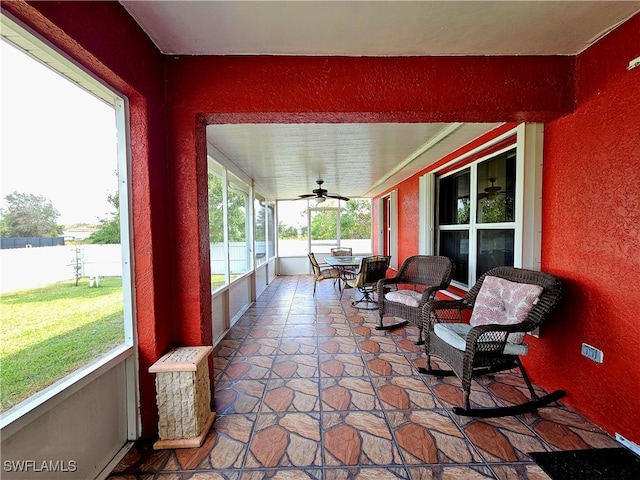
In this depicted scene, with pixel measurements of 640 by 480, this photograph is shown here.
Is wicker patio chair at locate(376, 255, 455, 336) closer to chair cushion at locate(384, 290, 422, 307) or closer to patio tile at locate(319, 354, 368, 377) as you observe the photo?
chair cushion at locate(384, 290, 422, 307)

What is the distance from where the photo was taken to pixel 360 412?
1.86 meters

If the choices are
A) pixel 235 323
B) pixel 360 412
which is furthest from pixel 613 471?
pixel 235 323

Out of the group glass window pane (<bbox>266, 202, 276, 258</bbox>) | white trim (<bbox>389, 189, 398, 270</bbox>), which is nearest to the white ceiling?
white trim (<bbox>389, 189, 398, 270</bbox>)

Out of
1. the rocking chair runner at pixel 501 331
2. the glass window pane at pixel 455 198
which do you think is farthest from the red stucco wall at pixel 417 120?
the glass window pane at pixel 455 198

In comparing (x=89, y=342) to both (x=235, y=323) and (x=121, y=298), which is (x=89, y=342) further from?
(x=235, y=323)

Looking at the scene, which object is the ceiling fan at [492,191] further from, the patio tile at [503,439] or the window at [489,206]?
the patio tile at [503,439]

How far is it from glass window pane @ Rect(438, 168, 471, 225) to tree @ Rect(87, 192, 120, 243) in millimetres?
3427

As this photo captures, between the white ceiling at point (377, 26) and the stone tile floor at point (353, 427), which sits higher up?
the white ceiling at point (377, 26)

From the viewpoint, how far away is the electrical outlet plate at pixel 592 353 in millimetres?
1658

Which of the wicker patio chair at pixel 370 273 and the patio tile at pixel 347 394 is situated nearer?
the patio tile at pixel 347 394

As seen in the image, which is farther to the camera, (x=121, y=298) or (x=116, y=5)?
(x=121, y=298)

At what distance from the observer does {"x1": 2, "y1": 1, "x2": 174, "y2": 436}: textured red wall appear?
4.11ft

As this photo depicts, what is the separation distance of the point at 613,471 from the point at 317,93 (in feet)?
8.76

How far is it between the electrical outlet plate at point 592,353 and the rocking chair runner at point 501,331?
306 millimetres
